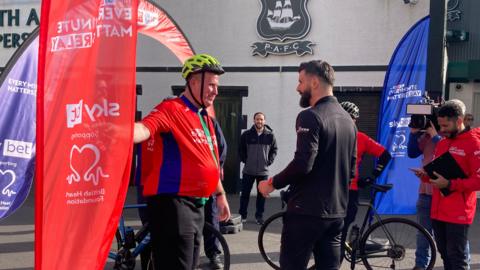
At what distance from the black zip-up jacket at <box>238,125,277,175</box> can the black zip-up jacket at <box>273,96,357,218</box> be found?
6103 mm

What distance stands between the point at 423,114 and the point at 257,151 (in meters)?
4.41

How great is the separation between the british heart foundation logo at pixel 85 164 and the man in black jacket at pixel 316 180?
1.38 meters

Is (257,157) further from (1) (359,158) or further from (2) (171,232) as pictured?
(2) (171,232)

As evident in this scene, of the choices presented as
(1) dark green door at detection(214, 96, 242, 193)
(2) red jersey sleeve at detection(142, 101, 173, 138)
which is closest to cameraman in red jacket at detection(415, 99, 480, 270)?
(2) red jersey sleeve at detection(142, 101, 173, 138)

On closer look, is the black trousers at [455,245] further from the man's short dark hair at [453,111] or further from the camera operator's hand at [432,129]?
the camera operator's hand at [432,129]

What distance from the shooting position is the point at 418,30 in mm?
9141

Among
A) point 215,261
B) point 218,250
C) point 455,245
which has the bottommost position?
point 215,261

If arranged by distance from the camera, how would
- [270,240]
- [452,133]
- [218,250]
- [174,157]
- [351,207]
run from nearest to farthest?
[174,157]
[452,133]
[218,250]
[351,207]
[270,240]

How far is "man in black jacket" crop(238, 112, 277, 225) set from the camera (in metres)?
9.90

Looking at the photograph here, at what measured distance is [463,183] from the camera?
4598 millimetres

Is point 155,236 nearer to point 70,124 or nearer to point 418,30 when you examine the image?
point 70,124

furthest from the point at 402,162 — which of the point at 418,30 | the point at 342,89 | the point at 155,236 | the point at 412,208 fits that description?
the point at 155,236

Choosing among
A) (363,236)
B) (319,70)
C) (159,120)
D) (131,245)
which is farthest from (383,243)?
(159,120)

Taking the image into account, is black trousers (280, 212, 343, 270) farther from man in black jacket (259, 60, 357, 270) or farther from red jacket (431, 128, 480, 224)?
red jacket (431, 128, 480, 224)
